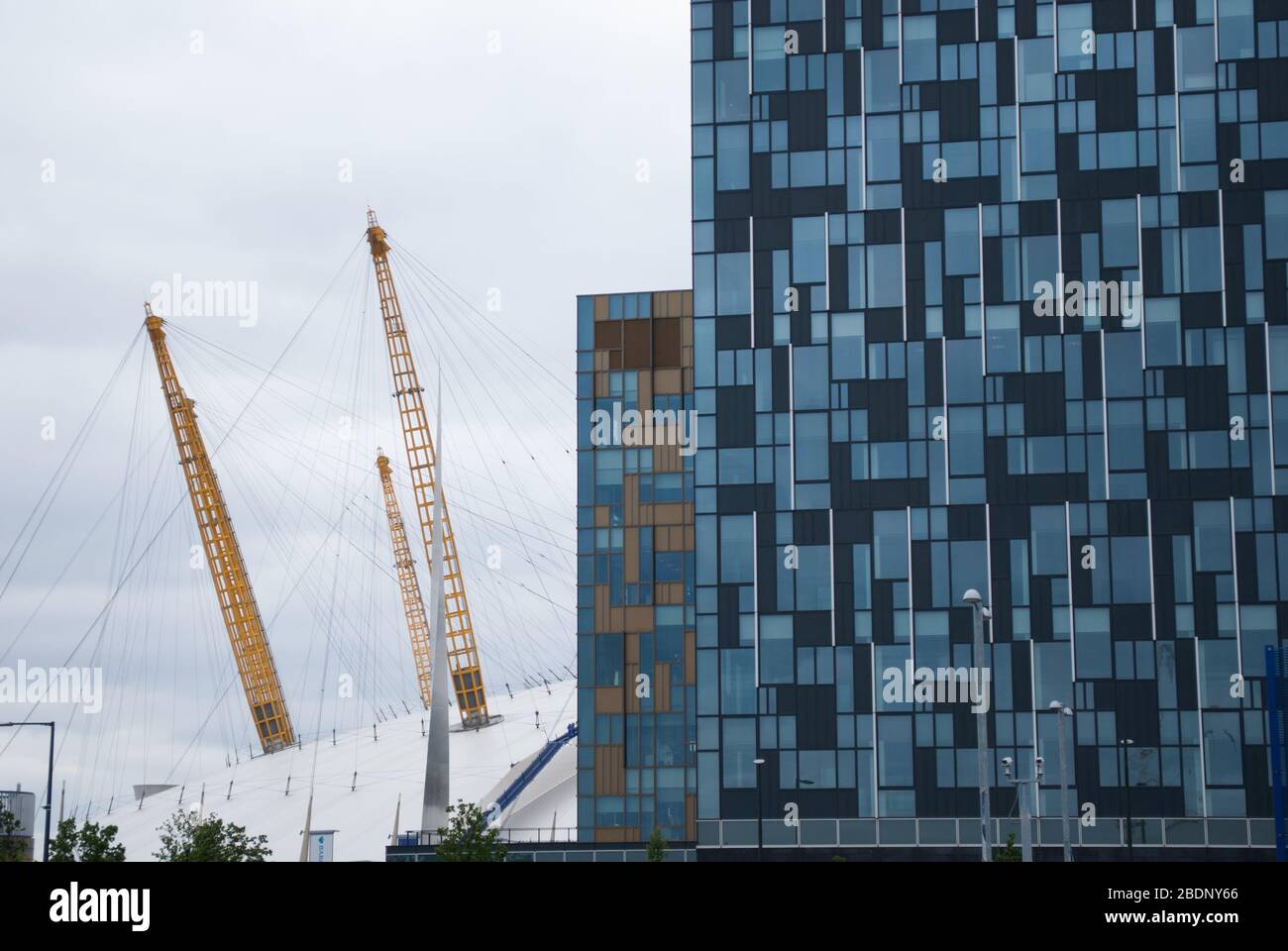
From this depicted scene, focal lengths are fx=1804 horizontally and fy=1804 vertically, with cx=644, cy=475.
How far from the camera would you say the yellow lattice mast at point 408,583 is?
168875 mm

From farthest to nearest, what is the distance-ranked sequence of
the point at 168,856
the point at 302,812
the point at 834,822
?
the point at 302,812
the point at 168,856
the point at 834,822

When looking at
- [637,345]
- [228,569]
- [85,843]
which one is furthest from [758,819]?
[228,569]

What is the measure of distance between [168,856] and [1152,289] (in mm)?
55105

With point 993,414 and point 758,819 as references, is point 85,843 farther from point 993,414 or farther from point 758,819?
point 993,414

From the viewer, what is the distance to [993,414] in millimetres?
85125

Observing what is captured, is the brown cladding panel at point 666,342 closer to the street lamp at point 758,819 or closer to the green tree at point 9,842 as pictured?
the street lamp at point 758,819

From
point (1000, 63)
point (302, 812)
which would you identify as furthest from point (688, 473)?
point (302, 812)

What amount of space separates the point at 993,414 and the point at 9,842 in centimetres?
4938

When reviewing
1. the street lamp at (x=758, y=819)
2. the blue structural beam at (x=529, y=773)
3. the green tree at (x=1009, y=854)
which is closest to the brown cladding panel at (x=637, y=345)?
the street lamp at (x=758, y=819)

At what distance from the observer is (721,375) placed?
87250 mm

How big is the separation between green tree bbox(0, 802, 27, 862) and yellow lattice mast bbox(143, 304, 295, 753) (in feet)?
207

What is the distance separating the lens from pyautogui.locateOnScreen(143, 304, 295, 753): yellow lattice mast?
15462 cm
